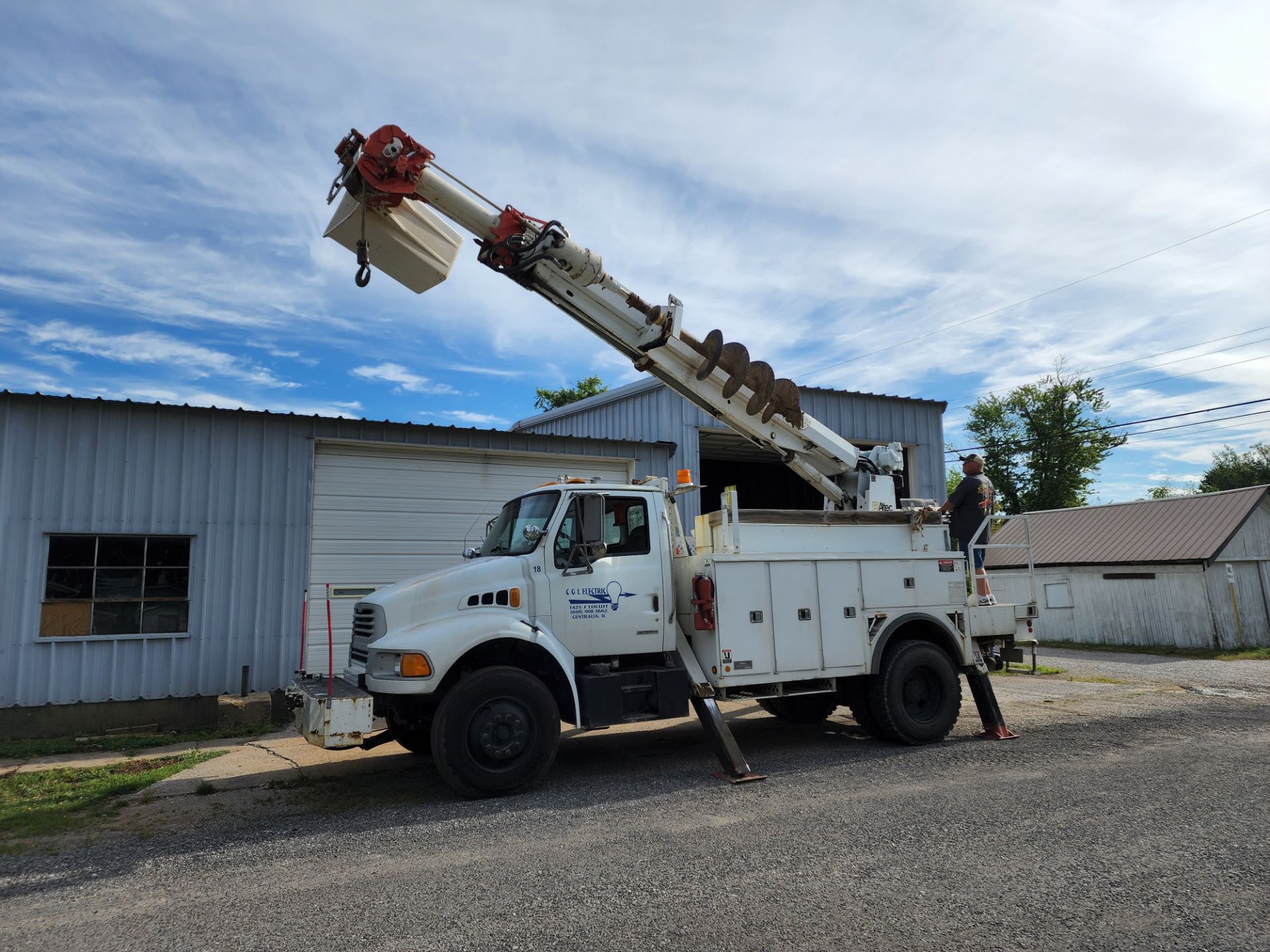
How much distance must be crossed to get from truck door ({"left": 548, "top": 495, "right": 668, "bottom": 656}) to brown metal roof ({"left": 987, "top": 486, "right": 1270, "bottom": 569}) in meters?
16.9

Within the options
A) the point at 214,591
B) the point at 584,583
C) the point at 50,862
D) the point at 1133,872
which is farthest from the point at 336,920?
the point at 214,591

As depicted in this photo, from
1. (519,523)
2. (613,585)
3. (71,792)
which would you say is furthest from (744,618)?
(71,792)

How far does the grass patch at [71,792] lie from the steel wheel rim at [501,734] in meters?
2.98

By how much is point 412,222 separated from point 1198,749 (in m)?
9.38

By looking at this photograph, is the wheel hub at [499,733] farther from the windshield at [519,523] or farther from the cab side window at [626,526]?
the cab side window at [626,526]

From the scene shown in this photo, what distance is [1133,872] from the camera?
471 cm

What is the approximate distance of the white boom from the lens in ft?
24.1

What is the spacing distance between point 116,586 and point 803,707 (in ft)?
29.5

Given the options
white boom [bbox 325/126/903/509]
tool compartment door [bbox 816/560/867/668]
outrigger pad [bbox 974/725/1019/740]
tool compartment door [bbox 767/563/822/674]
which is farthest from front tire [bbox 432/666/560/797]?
outrigger pad [bbox 974/725/1019/740]

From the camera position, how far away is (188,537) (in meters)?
10.9

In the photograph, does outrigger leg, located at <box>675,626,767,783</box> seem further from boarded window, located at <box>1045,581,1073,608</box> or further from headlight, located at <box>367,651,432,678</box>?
boarded window, located at <box>1045,581,1073,608</box>

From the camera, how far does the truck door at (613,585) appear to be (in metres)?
7.52

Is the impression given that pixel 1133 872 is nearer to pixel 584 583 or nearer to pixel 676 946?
pixel 676 946

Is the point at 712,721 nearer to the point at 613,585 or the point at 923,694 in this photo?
the point at 613,585
